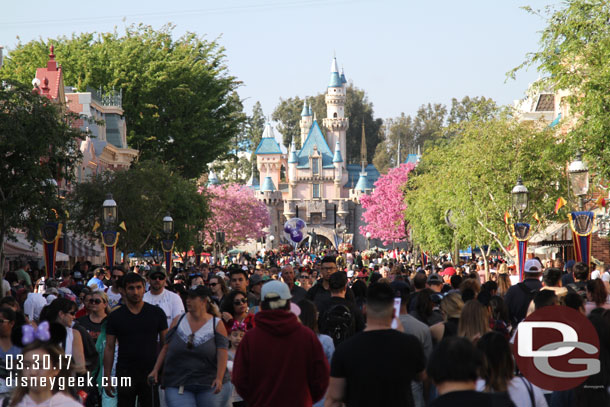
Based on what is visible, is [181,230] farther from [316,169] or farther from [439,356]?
[316,169]

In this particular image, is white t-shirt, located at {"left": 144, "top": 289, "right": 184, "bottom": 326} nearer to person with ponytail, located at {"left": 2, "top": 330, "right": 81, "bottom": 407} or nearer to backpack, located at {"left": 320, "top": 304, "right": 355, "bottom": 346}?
backpack, located at {"left": 320, "top": 304, "right": 355, "bottom": 346}

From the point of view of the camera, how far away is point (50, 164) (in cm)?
2008

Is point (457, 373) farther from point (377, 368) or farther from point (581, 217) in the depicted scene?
point (581, 217)

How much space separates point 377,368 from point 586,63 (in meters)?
17.0

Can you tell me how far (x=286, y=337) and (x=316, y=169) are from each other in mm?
122646

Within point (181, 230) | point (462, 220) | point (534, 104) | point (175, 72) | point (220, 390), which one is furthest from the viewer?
point (534, 104)

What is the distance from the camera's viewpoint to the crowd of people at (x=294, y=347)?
624 cm

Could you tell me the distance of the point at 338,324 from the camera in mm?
9734

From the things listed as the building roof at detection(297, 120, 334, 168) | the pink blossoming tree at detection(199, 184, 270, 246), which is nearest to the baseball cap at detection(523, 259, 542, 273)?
the pink blossoming tree at detection(199, 184, 270, 246)

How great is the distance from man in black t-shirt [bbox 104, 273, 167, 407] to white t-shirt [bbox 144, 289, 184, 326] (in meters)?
1.97

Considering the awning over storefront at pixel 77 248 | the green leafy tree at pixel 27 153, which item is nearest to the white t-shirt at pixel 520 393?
the green leafy tree at pixel 27 153

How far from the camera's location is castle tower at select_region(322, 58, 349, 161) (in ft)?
438

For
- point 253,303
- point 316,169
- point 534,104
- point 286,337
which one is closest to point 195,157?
point 534,104

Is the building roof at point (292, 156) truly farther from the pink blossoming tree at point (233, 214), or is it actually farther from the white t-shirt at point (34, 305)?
the white t-shirt at point (34, 305)
